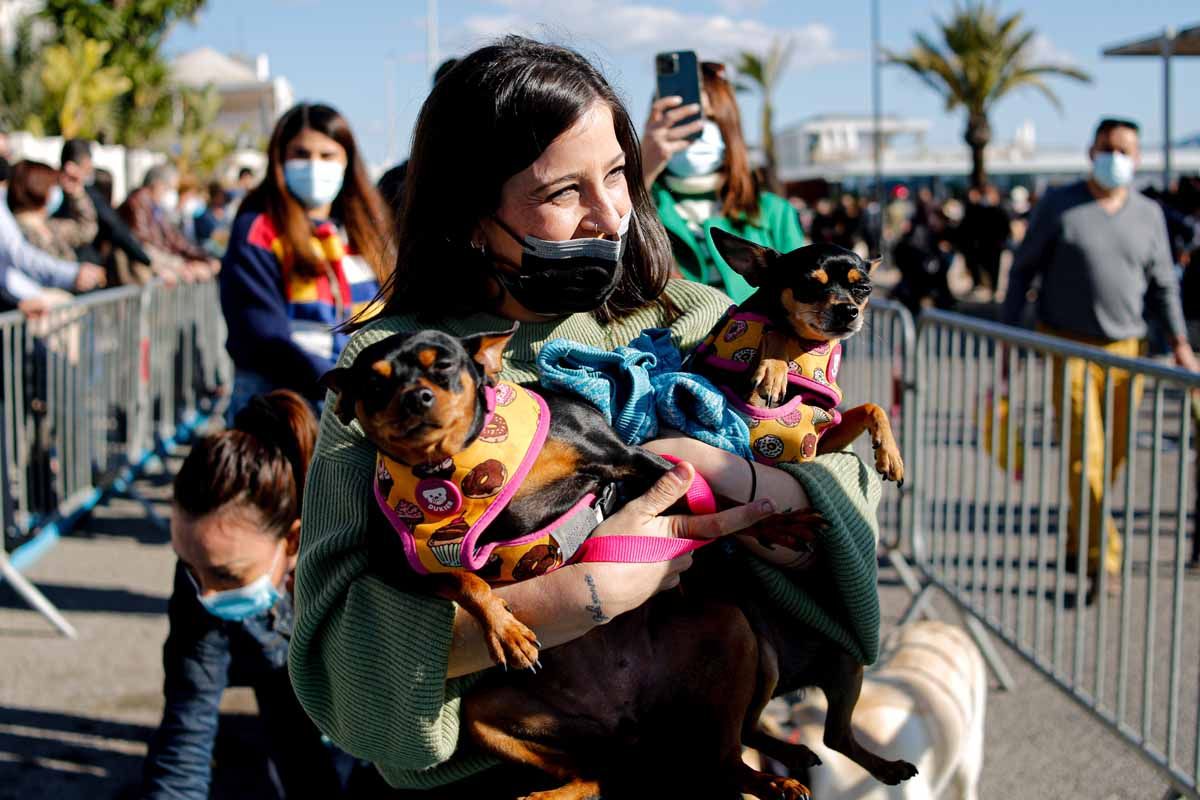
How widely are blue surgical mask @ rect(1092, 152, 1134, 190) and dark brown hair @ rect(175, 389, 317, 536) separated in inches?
185

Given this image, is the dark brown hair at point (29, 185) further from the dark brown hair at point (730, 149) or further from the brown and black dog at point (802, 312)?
the brown and black dog at point (802, 312)

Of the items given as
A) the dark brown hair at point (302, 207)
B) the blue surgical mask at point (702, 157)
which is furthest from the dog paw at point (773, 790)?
the dark brown hair at point (302, 207)

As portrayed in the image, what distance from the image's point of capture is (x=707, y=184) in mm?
3781

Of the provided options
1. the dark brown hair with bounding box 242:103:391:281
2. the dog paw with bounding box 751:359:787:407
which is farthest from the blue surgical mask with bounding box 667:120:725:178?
the dog paw with bounding box 751:359:787:407

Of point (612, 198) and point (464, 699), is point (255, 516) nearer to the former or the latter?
point (464, 699)

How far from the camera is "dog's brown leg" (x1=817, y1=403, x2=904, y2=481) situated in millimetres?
2176

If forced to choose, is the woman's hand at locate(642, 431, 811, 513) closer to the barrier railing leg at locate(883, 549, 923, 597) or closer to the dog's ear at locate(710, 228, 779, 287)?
the dog's ear at locate(710, 228, 779, 287)

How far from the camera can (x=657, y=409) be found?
197 cm

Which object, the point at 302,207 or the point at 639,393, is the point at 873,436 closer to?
the point at 639,393

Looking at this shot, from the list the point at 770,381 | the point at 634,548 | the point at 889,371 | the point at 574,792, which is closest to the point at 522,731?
the point at 574,792

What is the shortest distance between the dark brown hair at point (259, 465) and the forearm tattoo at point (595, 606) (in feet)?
5.29

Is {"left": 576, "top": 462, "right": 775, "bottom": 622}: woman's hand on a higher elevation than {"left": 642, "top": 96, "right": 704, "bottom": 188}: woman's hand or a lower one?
lower

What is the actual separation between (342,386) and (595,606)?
1.66 ft

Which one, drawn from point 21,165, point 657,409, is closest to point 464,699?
point 657,409
